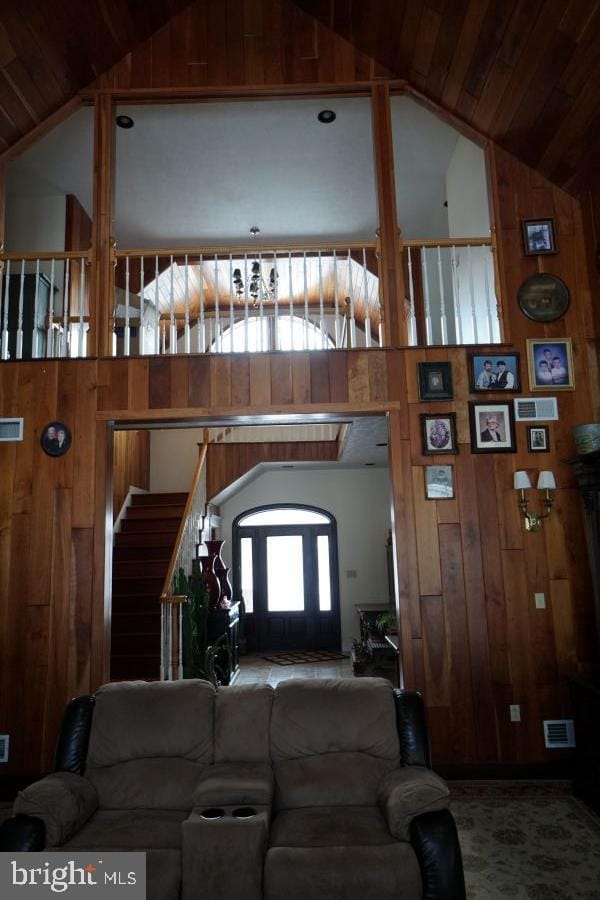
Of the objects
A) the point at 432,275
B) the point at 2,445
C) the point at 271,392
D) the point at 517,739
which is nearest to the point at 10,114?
the point at 2,445

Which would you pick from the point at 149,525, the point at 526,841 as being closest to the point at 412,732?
the point at 526,841

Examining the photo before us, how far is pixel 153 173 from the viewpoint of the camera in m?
6.48

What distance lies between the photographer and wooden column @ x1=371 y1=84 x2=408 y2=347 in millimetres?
4848

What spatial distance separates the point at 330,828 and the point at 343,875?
261 millimetres

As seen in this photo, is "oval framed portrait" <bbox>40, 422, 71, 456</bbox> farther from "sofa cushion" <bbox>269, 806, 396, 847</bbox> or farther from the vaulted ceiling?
"sofa cushion" <bbox>269, 806, 396, 847</bbox>

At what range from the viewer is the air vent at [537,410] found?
461 cm

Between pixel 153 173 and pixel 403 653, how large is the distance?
5.15m

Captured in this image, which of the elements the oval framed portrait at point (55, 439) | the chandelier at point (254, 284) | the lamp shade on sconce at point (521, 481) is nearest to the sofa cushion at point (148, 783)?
the oval framed portrait at point (55, 439)

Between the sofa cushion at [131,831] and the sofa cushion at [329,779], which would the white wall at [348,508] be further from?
the sofa cushion at [131,831]

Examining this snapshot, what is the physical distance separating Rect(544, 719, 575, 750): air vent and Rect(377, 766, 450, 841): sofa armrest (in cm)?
199

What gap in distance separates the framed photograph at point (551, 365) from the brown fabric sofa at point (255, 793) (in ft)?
8.49

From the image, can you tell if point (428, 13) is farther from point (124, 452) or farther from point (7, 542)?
point (124, 452)

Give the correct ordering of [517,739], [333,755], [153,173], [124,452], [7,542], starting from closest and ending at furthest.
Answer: [333,755], [517,739], [7,542], [153,173], [124,452]

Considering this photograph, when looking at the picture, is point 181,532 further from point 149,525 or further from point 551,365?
point 551,365
